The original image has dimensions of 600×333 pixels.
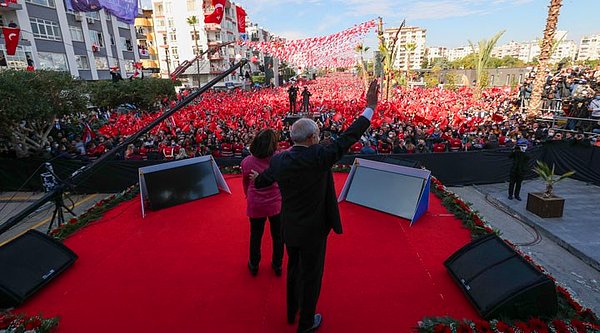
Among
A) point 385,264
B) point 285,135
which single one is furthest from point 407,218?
point 285,135

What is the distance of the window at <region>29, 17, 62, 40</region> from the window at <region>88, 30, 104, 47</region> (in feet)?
13.8

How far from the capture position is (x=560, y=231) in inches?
284

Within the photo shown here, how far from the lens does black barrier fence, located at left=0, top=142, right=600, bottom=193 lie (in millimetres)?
10188

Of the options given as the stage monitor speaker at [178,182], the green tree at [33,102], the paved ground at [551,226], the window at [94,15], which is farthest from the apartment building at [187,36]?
the stage monitor speaker at [178,182]

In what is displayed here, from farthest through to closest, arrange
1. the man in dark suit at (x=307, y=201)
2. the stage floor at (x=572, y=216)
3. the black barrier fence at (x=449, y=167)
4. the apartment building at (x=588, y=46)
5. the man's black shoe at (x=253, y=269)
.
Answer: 1. the apartment building at (x=588, y=46)
2. the black barrier fence at (x=449, y=167)
3. the stage floor at (x=572, y=216)
4. the man's black shoe at (x=253, y=269)
5. the man in dark suit at (x=307, y=201)

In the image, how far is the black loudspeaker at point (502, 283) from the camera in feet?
9.89

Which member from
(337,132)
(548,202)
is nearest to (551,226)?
(548,202)

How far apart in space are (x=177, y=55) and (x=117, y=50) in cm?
2149

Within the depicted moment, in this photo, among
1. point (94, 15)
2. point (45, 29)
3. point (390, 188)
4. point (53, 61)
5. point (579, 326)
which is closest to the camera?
point (579, 326)

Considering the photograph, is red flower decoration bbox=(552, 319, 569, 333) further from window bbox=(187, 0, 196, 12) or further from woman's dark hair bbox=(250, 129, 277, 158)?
window bbox=(187, 0, 196, 12)

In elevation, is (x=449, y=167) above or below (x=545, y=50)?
below

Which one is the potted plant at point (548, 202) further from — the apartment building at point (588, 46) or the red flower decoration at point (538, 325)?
the apartment building at point (588, 46)

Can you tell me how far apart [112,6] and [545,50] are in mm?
22471

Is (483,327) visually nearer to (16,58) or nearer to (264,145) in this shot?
(264,145)
